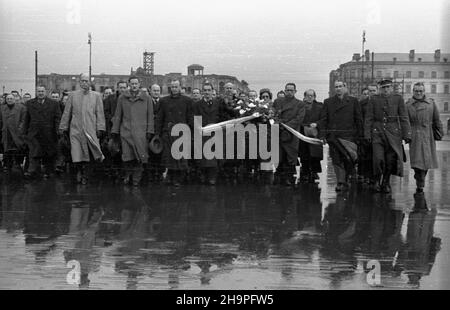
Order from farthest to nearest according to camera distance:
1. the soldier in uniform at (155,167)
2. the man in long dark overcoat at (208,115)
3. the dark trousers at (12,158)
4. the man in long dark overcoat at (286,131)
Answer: the dark trousers at (12,158) < the soldier in uniform at (155,167) < the man in long dark overcoat at (286,131) < the man in long dark overcoat at (208,115)

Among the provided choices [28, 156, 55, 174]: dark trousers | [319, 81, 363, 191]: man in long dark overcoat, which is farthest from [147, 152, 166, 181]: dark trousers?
[319, 81, 363, 191]: man in long dark overcoat

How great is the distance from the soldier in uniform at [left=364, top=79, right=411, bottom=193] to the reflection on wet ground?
0.50 meters

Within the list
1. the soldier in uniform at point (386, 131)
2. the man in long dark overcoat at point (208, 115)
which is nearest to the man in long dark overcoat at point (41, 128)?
the man in long dark overcoat at point (208, 115)

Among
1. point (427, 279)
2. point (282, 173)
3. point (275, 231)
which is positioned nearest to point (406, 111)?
point (282, 173)

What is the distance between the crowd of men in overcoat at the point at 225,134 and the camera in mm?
11156

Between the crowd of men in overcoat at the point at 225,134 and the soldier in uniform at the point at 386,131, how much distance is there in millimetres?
17

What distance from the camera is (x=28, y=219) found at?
8398 mm

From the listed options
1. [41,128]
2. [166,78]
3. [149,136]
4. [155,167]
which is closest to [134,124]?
[149,136]

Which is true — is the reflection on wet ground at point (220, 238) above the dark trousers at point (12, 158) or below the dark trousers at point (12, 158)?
below

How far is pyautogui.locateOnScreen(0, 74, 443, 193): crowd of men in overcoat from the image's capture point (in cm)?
1116

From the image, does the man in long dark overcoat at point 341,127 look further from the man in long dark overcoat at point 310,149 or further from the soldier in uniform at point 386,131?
the man in long dark overcoat at point 310,149

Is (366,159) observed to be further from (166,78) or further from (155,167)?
(166,78)

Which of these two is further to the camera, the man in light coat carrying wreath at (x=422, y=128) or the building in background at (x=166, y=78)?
the building in background at (x=166, y=78)

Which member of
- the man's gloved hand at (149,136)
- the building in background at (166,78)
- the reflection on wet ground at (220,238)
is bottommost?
the reflection on wet ground at (220,238)
